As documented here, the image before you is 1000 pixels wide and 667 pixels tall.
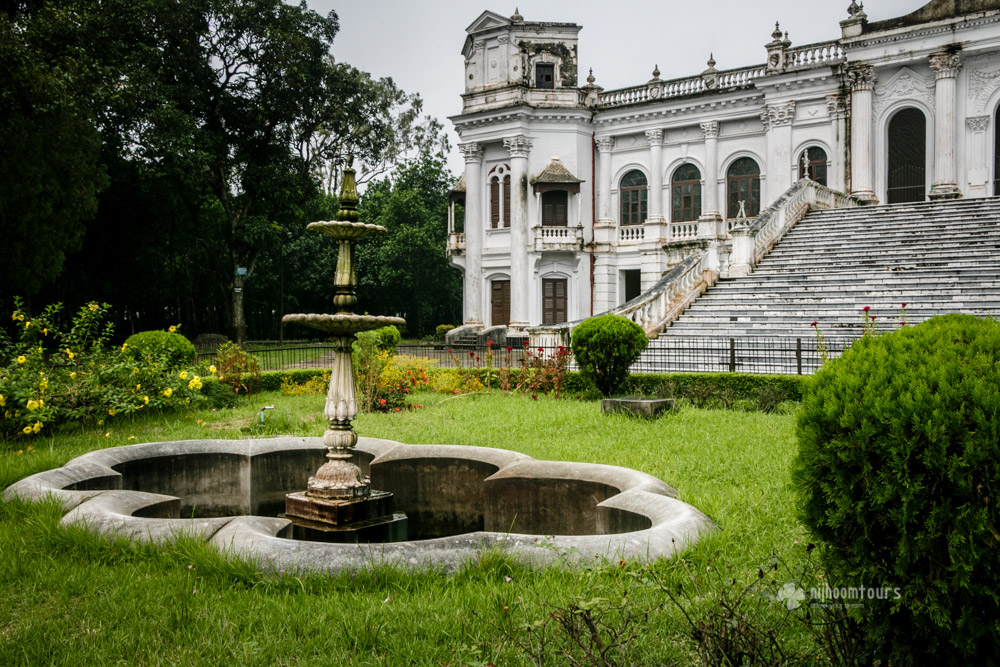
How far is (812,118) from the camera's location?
26609mm

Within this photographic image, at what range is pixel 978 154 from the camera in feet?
78.0

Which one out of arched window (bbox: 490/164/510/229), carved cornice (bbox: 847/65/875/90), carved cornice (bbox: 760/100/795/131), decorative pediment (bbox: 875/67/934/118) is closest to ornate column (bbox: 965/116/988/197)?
decorative pediment (bbox: 875/67/934/118)

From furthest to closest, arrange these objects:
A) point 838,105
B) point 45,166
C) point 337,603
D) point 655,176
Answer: point 655,176 → point 838,105 → point 45,166 → point 337,603

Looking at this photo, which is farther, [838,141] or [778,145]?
[778,145]

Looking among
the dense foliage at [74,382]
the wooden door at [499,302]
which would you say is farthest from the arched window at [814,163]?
the dense foliage at [74,382]

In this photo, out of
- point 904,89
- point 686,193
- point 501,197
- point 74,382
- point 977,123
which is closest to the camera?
point 74,382

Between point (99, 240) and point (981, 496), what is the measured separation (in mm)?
34742

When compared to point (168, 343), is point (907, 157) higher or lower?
higher

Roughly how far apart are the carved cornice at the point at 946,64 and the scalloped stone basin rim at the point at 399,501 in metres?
24.2

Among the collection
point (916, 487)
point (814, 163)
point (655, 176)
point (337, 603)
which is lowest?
point (337, 603)

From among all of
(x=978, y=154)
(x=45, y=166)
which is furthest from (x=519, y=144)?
(x=45, y=166)

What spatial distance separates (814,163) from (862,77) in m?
3.23

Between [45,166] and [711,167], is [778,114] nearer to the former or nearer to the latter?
[711,167]

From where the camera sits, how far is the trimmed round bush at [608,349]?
45.6 ft
